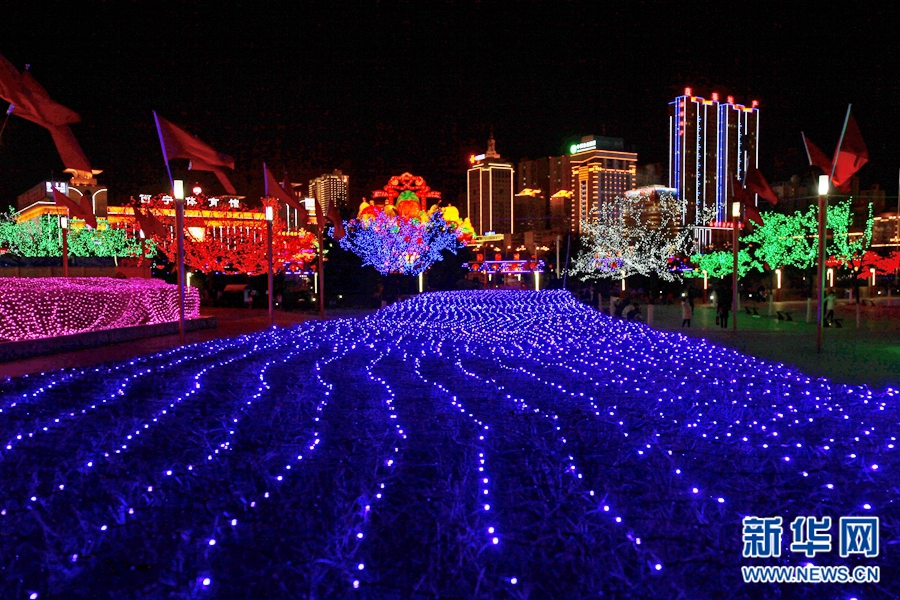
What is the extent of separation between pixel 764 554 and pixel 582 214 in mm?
136726

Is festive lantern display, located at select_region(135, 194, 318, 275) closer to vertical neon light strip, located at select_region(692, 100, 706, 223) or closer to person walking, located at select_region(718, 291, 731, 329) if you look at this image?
person walking, located at select_region(718, 291, 731, 329)

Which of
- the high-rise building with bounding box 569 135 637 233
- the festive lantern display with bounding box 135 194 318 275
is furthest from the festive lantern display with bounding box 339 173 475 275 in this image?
the high-rise building with bounding box 569 135 637 233

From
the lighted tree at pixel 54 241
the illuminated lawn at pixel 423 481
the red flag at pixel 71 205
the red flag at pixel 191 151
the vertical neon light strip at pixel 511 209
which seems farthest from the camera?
the vertical neon light strip at pixel 511 209

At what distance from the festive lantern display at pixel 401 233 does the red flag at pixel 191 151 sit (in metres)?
24.0

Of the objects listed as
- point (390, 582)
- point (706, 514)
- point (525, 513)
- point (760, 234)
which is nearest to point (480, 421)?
point (525, 513)

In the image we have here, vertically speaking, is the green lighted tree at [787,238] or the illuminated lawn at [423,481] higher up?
the green lighted tree at [787,238]

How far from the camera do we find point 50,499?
4.41m

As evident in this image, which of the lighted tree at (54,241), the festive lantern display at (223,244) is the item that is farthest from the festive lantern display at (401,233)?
the lighted tree at (54,241)

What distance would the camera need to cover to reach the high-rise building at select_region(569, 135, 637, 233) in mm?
138625

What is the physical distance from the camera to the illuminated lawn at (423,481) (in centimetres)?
355

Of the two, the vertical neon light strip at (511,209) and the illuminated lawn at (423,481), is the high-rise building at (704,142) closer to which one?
the vertical neon light strip at (511,209)

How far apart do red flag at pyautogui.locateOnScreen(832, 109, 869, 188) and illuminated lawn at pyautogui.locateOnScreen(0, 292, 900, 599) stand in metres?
6.54

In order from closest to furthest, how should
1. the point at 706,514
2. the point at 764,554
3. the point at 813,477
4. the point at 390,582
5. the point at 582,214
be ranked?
the point at 390,582
the point at 764,554
the point at 706,514
the point at 813,477
the point at 582,214

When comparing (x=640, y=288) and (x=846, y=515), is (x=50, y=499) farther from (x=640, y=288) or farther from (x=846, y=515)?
(x=640, y=288)
